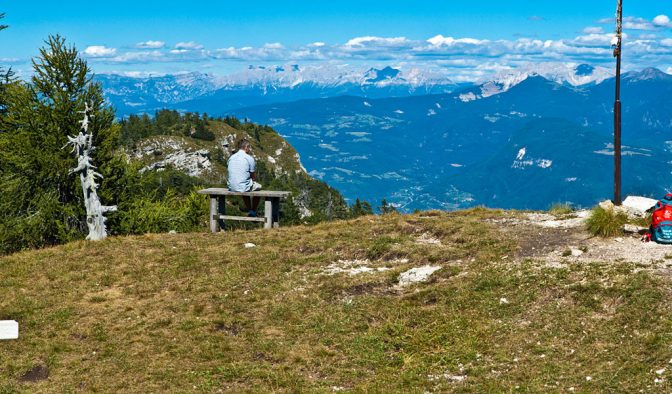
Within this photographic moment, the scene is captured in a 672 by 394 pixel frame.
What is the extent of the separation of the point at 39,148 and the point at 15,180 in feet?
6.86

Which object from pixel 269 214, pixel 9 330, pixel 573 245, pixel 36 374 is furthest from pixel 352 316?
pixel 269 214

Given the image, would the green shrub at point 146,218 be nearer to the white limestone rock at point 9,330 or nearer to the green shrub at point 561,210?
the white limestone rock at point 9,330

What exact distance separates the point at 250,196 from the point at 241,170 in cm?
123

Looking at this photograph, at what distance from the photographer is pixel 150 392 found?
11.6 meters

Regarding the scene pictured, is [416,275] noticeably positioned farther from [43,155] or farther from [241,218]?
[43,155]

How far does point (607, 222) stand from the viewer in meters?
18.0

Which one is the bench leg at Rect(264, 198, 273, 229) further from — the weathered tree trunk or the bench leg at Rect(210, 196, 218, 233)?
the weathered tree trunk

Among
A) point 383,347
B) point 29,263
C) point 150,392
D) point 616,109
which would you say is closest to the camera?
point 150,392

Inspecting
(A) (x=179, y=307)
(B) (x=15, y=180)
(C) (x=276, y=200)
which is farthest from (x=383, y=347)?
(B) (x=15, y=180)

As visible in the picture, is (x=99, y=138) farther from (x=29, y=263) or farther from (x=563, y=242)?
(x=563, y=242)

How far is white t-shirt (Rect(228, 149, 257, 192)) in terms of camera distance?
25158 mm

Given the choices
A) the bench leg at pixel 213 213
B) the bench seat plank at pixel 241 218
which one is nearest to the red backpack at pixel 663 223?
the bench seat plank at pixel 241 218

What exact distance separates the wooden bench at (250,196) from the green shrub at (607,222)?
11.7m

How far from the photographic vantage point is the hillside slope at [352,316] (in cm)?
1182
